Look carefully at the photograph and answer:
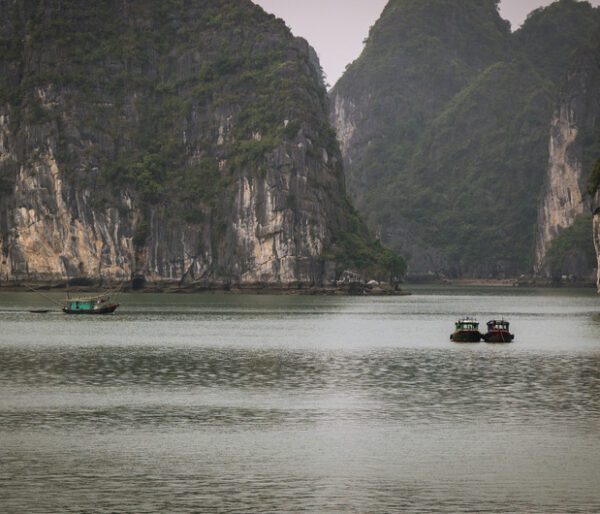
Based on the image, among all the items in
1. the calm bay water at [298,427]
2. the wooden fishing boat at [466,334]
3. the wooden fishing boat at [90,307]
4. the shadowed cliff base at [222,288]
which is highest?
the shadowed cliff base at [222,288]

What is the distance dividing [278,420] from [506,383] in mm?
14583

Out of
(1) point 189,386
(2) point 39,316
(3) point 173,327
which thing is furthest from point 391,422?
(2) point 39,316

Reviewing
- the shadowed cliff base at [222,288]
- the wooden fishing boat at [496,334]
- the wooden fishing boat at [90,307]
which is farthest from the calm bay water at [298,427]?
the shadowed cliff base at [222,288]

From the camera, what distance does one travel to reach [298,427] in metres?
36.1

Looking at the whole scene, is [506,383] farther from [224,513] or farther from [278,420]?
[224,513]

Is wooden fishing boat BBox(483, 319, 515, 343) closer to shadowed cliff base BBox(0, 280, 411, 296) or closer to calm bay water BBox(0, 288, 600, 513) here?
calm bay water BBox(0, 288, 600, 513)

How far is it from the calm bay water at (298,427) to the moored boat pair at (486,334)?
335 cm

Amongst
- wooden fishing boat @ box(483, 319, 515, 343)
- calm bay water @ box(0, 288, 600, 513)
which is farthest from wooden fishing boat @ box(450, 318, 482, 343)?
calm bay water @ box(0, 288, 600, 513)

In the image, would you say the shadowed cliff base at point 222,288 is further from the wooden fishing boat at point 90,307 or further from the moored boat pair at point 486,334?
the moored boat pair at point 486,334

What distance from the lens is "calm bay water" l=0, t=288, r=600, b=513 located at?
2620cm

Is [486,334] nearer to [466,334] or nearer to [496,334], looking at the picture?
[496,334]

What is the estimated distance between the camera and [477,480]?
27.7 m

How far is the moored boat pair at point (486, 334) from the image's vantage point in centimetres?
7500

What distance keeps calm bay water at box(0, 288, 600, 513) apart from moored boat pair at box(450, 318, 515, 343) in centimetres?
335
